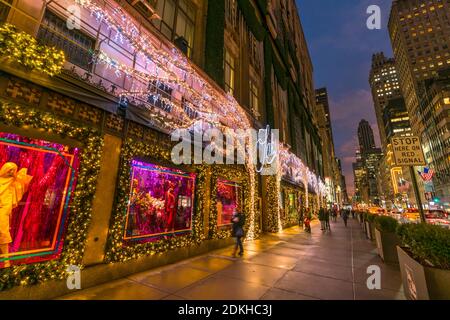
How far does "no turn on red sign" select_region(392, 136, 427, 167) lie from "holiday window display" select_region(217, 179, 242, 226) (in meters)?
7.45

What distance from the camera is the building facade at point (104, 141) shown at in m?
4.60

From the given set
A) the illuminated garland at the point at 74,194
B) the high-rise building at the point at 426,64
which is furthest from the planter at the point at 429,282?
the high-rise building at the point at 426,64

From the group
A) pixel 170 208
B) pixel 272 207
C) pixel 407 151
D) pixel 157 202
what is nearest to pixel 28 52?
pixel 157 202

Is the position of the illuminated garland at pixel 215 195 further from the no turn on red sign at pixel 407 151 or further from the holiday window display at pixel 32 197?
the no turn on red sign at pixel 407 151

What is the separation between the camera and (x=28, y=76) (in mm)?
4676

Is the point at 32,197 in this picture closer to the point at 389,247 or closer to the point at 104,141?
the point at 104,141

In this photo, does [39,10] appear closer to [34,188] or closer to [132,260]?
[34,188]

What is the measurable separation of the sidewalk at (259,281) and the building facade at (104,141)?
0.90 m

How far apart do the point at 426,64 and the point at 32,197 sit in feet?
423

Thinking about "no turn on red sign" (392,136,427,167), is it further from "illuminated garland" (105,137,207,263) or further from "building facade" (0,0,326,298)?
"illuminated garland" (105,137,207,263)

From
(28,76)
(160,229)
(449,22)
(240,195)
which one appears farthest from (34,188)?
(449,22)

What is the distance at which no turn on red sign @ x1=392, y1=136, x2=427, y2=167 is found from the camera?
564 centimetres

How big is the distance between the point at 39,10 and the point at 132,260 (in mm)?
7306

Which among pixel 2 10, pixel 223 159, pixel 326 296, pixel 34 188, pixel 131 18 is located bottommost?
pixel 326 296
